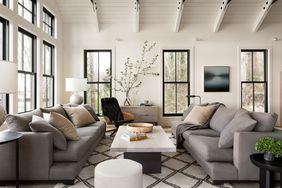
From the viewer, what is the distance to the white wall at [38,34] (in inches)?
149

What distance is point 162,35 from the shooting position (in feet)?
21.8

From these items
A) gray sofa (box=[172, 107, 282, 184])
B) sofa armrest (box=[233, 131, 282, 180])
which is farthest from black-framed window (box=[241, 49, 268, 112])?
sofa armrest (box=[233, 131, 282, 180])

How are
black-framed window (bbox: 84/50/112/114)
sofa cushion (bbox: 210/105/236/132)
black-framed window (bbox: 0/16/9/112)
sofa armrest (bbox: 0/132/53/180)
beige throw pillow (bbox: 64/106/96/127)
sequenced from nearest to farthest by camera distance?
sofa armrest (bbox: 0/132/53/180) < sofa cushion (bbox: 210/105/236/132) < black-framed window (bbox: 0/16/9/112) < beige throw pillow (bbox: 64/106/96/127) < black-framed window (bbox: 84/50/112/114)

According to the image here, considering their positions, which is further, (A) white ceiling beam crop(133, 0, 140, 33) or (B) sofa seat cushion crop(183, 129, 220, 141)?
(A) white ceiling beam crop(133, 0, 140, 33)

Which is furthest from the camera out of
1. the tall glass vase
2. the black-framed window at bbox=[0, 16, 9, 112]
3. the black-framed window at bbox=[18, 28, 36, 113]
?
the tall glass vase

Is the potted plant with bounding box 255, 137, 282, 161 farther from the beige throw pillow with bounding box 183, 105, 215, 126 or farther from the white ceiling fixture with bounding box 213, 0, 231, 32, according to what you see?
the white ceiling fixture with bounding box 213, 0, 231, 32

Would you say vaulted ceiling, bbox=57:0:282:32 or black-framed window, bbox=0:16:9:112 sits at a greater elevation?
vaulted ceiling, bbox=57:0:282:32

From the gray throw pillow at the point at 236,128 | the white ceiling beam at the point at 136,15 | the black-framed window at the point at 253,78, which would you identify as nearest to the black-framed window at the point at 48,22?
the white ceiling beam at the point at 136,15

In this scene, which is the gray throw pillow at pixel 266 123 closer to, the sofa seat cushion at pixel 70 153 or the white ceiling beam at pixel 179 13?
the sofa seat cushion at pixel 70 153

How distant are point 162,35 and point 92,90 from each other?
108 inches

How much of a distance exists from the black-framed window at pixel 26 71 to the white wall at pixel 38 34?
Answer: 102 mm

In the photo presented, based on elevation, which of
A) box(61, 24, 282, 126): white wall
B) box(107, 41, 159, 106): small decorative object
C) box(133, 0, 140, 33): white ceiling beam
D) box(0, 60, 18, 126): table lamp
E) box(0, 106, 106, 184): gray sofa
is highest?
box(133, 0, 140, 33): white ceiling beam

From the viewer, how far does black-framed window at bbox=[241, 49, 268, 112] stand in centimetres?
678

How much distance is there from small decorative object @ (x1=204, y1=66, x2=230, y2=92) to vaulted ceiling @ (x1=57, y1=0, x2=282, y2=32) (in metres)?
1.18
